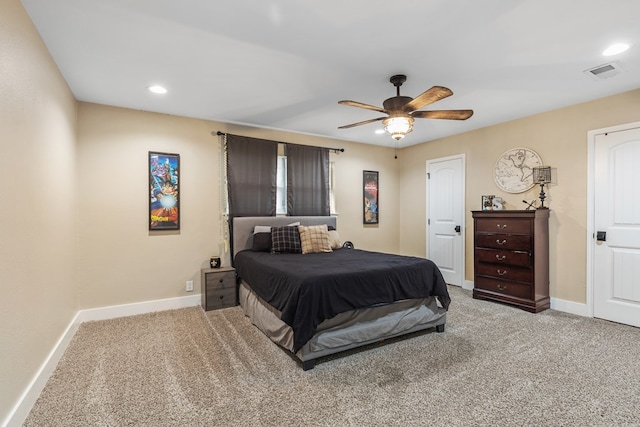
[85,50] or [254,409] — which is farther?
[85,50]

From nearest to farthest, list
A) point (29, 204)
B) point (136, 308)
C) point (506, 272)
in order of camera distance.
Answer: point (29, 204) → point (136, 308) → point (506, 272)

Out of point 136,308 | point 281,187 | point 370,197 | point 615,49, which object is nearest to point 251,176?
point 281,187

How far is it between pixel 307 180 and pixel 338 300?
2.86 meters

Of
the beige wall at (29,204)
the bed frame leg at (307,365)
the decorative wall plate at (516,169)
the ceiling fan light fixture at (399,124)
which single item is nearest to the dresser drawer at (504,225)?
the decorative wall plate at (516,169)

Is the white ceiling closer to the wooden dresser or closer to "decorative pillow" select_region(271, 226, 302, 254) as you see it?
the wooden dresser

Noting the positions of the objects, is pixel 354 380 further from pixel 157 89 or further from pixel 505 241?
pixel 157 89

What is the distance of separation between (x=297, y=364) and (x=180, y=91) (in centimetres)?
300

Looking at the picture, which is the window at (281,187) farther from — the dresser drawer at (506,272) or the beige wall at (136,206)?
the dresser drawer at (506,272)

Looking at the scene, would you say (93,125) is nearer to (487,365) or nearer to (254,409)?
(254,409)

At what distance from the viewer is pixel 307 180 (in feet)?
16.6

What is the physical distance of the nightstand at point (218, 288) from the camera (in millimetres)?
3924

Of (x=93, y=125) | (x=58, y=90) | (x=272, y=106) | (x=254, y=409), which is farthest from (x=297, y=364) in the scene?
(x=93, y=125)

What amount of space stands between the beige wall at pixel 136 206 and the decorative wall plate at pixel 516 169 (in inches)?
142

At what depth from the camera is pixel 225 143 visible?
440 centimetres
